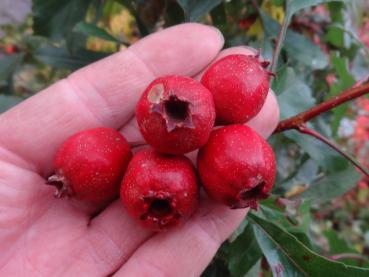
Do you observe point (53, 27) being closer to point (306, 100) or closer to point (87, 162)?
point (87, 162)

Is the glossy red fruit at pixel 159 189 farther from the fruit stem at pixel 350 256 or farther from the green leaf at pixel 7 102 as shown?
the fruit stem at pixel 350 256

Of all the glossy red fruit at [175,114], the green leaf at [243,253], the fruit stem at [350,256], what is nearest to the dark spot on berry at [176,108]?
the glossy red fruit at [175,114]

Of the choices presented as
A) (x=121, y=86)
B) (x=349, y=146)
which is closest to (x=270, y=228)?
(x=121, y=86)

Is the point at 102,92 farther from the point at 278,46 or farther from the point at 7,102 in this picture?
the point at 278,46

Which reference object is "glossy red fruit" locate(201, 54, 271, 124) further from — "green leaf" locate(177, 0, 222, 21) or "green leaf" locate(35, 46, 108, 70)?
"green leaf" locate(35, 46, 108, 70)

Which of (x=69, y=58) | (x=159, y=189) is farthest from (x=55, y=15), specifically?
(x=159, y=189)

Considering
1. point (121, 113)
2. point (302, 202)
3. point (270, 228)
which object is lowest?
point (302, 202)
